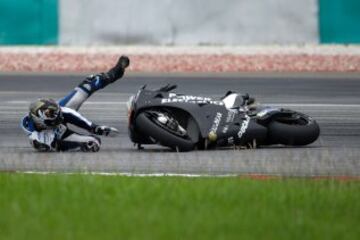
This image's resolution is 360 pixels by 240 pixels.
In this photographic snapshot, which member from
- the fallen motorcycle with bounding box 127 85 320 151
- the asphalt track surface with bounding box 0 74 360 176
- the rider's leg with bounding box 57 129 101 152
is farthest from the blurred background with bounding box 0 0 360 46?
the rider's leg with bounding box 57 129 101 152

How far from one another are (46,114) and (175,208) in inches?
155

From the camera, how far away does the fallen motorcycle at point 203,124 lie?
12477mm

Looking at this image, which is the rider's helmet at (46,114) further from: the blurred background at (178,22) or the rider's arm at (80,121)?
the blurred background at (178,22)

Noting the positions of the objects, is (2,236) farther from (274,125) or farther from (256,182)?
(274,125)

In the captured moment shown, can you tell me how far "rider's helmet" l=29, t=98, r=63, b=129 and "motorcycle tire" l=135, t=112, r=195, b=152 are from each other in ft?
2.40

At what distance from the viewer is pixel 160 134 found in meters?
12.4

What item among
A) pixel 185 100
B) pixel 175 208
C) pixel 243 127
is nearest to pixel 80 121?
pixel 185 100

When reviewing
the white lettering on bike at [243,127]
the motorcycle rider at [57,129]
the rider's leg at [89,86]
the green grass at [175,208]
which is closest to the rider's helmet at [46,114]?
the motorcycle rider at [57,129]

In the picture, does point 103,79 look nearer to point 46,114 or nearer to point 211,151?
point 46,114

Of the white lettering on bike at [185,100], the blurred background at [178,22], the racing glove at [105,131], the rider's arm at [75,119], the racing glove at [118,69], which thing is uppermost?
the racing glove at [118,69]

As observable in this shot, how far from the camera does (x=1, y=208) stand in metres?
8.77

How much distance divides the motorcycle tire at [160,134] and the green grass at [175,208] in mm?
1848

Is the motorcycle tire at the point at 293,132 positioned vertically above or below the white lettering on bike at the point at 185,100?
below

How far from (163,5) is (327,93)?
18.6ft
